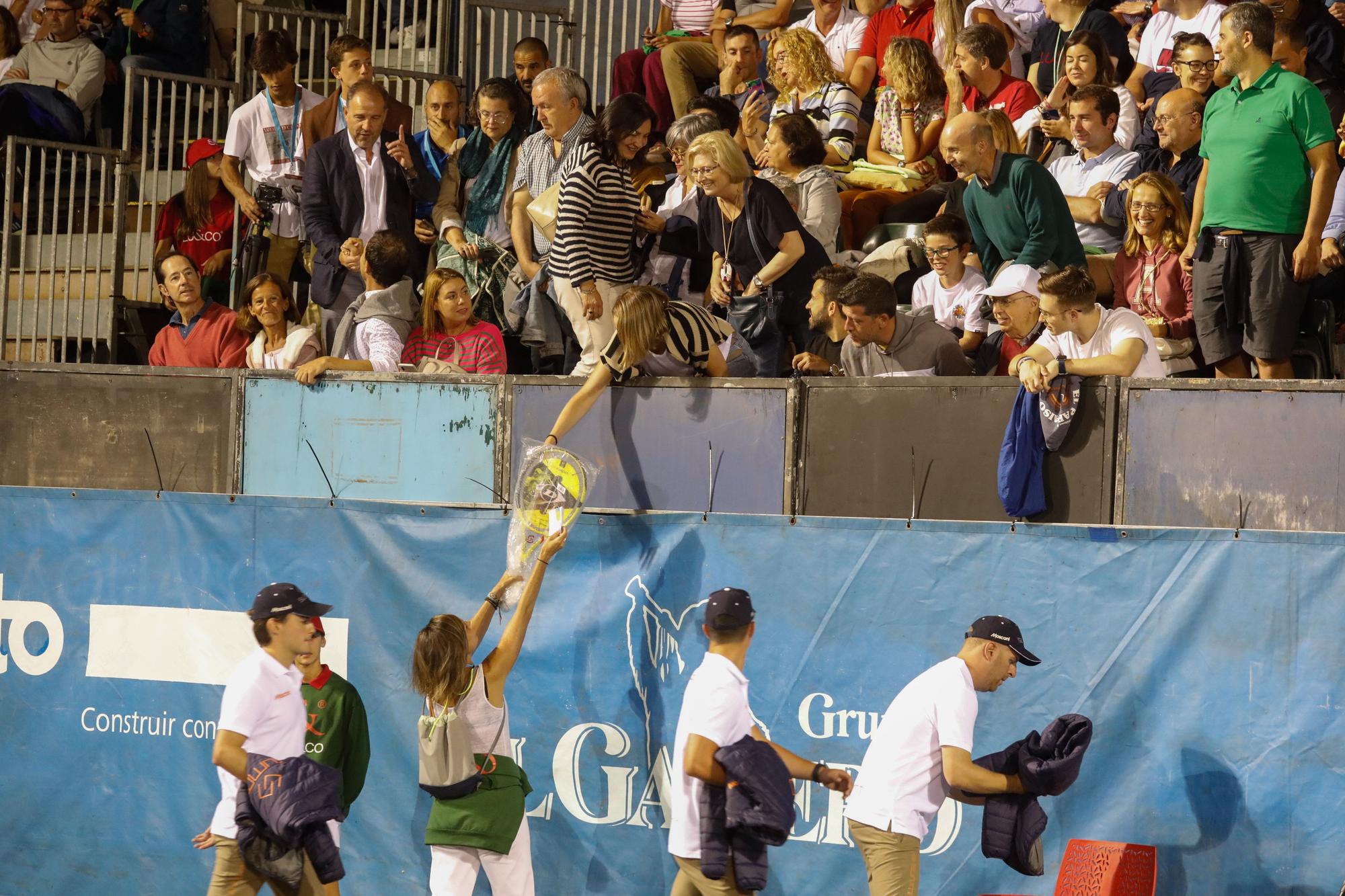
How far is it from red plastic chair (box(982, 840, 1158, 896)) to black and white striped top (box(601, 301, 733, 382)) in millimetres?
2641

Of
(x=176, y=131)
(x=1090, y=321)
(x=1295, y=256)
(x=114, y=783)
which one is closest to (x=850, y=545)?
(x=1090, y=321)

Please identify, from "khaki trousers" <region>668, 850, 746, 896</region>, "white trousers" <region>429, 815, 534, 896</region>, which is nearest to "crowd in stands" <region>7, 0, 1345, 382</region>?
"white trousers" <region>429, 815, 534, 896</region>

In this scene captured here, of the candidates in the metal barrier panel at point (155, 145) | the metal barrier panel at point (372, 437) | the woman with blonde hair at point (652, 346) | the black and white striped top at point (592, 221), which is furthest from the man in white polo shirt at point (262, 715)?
the metal barrier panel at point (155, 145)

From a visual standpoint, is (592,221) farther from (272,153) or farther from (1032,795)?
(1032,795)

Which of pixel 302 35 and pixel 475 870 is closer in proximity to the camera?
pixel 475 870

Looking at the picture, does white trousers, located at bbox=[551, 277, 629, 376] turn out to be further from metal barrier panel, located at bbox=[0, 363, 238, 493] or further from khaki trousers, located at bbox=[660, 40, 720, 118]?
khaki trousers, located at bbox=[660, 40, 720, 118]

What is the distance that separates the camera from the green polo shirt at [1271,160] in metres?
7.34

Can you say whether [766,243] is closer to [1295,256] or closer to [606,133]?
[606,133]

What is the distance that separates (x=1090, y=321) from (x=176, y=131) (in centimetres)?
946

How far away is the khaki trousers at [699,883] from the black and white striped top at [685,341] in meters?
2.28

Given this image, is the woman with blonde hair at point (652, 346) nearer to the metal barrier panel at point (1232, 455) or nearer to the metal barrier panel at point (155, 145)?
the metal barrier panel at point (1232, 455)

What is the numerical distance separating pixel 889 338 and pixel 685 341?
907 mm

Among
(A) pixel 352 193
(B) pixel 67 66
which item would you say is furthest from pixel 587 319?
(B) pixel 67 66

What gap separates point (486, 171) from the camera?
31.5 feet
